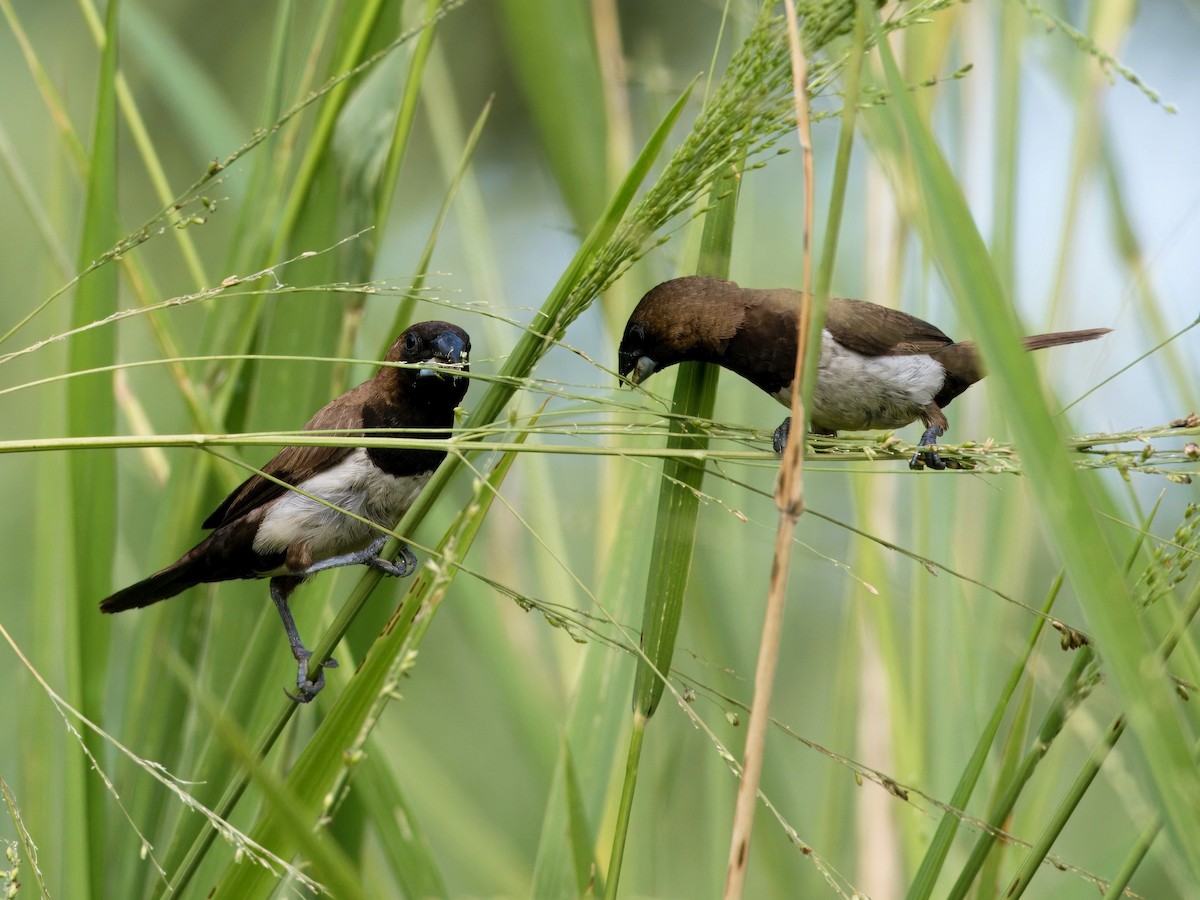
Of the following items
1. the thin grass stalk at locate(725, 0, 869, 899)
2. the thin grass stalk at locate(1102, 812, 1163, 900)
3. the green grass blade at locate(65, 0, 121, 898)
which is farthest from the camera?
the green grass blade at locate(65, 0, 121, 898)

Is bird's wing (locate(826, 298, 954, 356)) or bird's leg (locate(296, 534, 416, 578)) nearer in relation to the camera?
bird's leg (locate(296, 534, 416, 578))

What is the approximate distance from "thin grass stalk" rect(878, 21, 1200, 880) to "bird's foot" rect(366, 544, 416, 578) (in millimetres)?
903

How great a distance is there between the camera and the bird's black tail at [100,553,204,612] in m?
1.82

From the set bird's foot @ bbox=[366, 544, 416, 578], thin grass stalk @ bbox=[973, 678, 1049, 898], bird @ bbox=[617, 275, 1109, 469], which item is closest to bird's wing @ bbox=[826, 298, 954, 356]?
bird @ bbox=[617, 275, 1109, 469]

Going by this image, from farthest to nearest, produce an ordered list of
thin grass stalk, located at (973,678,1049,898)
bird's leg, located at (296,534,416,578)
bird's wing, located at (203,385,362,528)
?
bird's wing, located at (203,385,362,528) < bird's leg, located at (296,534,416,578) < thin grass stalk, located at (973,678,1049,898)

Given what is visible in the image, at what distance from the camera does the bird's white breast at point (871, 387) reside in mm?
2137

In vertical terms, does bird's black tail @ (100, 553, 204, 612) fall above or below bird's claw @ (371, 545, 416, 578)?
below

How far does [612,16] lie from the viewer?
7.98 ft

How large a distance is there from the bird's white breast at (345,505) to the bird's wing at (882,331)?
35.0 inches

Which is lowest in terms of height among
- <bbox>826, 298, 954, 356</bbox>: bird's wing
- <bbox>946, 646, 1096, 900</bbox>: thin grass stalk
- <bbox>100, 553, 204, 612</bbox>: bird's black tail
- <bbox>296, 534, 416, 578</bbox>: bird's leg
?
<bbox>100, 553, 204, 612</bbox>: bird's black tail

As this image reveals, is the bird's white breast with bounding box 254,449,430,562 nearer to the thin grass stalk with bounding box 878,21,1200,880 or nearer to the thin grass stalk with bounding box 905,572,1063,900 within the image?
the thin grass stalk with bounding box 905,572,1063,900

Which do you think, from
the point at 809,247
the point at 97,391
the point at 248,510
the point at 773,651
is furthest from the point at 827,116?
the point at 248,510

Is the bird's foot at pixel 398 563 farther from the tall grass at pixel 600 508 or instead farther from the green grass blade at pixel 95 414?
the green grass blade at pixel 95 414

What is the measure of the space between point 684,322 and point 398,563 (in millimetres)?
685
